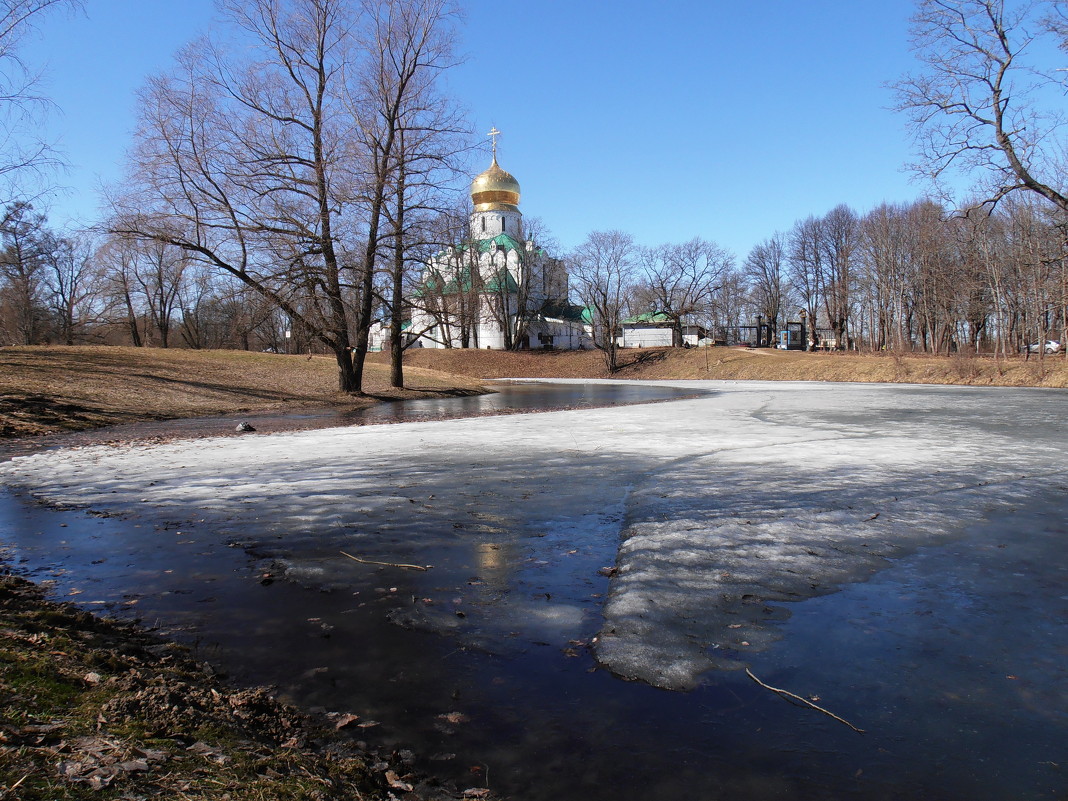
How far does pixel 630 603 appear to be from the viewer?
4125 mm

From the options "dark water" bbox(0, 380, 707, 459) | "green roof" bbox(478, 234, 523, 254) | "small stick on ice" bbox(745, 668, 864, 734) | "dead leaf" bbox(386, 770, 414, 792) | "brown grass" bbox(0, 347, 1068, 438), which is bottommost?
"small stick on ice" bbox(745, 668, 864, 734)

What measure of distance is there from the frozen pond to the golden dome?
59.0 metres

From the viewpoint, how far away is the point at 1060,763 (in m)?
2.49

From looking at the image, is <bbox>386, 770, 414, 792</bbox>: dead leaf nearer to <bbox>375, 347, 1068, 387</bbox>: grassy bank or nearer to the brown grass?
the brown grass

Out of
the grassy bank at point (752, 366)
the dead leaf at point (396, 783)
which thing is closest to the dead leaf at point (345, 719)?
the dead leaf at point (396, 783)

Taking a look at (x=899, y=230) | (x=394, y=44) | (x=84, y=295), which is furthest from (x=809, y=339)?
(x=84, y=295)

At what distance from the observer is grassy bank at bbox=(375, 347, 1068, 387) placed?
3009cm

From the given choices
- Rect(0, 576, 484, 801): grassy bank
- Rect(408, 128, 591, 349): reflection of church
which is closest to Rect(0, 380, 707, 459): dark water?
Rect(0, 576, 484, 801): grassy bank

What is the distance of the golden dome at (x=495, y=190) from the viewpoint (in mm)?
63281

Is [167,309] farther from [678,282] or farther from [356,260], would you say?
[678,282]

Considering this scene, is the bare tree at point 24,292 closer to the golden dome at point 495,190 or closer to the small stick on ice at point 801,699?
the golden dome at point 495,190

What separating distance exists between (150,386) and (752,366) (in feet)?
131

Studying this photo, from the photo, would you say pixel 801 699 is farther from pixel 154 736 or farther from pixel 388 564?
pixel 388 564

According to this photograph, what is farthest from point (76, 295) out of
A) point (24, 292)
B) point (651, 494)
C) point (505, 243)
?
point (651, 494)
